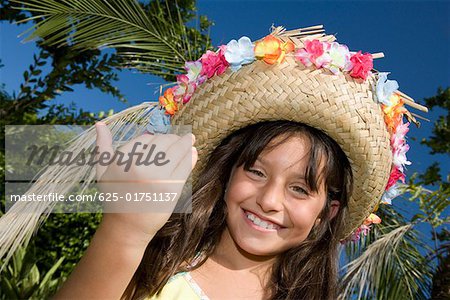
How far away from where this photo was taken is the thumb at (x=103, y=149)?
128 cm

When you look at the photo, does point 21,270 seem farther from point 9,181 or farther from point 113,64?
point 113,64

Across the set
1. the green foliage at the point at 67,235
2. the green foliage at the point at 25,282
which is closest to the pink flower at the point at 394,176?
the green foliage at the point at 25,282

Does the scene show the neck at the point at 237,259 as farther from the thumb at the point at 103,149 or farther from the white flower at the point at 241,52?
the thumb at the point at 103,149

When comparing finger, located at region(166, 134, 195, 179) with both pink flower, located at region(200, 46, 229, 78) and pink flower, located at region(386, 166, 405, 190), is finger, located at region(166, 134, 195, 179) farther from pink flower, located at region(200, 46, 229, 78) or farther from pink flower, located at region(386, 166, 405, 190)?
pink flower, located at region(386, 166, 405, 190)

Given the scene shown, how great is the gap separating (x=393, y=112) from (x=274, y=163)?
47cm

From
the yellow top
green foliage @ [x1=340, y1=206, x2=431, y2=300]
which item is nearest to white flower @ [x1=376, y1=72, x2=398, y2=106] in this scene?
the yellow top

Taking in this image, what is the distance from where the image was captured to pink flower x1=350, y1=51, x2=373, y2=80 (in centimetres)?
190

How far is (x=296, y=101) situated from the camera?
5.92ft

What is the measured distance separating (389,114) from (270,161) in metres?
0.45

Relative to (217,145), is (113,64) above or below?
below

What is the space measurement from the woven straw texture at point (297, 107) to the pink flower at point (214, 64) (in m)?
0.02

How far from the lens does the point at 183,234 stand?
2045mm

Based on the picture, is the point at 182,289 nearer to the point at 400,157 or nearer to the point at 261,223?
the point at 261,223

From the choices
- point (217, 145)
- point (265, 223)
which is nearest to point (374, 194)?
point (265, 223)
